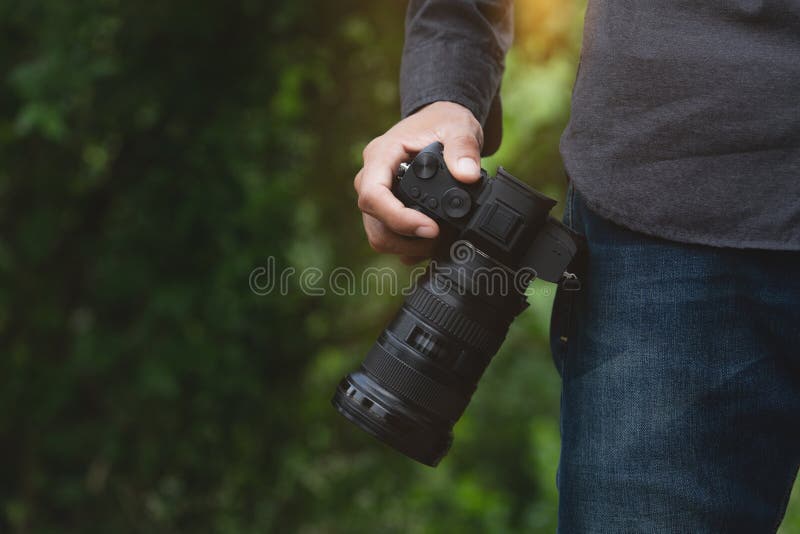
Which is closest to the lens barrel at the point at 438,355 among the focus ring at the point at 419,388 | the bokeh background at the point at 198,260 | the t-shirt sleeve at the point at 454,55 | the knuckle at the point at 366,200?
the focus ring at the point at 419,388

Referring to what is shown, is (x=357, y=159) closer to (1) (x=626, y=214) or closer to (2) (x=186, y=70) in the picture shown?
(2) (x=186, y=70)

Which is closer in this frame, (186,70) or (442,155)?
(442,155)

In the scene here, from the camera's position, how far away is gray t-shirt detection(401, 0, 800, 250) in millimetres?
812

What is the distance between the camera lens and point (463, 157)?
971mm

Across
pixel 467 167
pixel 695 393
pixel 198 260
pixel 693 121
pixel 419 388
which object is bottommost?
pixel 198 260

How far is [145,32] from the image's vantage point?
2289 mm

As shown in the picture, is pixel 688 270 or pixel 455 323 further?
pixel 455 323

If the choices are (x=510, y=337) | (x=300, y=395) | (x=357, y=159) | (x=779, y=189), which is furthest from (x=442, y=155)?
(x=510, y=337)

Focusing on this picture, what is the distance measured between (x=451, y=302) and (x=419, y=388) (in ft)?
0.35

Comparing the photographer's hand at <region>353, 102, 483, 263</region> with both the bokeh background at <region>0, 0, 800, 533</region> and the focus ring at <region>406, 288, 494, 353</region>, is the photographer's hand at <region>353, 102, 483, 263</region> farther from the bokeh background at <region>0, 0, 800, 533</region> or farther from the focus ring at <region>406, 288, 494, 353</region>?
the bokeh background at <region>0, 0, 800, 533</region>

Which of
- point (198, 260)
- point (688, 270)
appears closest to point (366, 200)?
point (688, 270)

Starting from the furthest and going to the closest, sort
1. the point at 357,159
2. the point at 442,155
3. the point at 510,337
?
1. the point at 510,337
2. the point at 357,159
3. the point at 442,155

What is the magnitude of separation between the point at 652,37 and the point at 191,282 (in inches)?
71.7

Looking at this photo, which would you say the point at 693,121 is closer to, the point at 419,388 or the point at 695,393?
the point at 695,393
